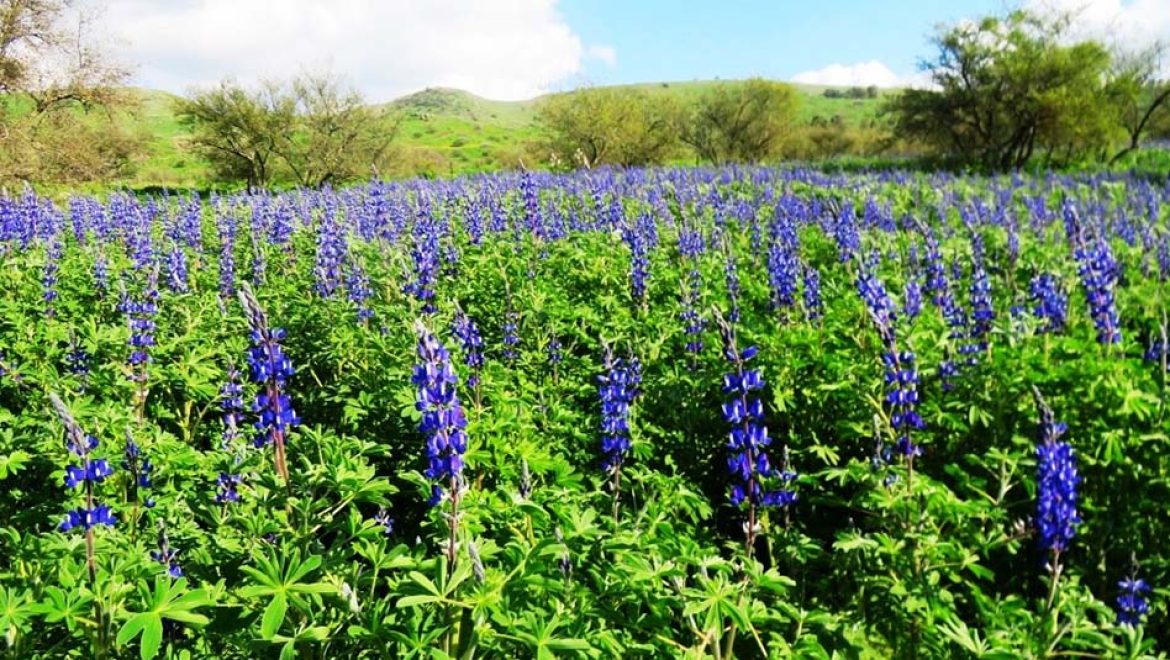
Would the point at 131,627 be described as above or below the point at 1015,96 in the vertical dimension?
below

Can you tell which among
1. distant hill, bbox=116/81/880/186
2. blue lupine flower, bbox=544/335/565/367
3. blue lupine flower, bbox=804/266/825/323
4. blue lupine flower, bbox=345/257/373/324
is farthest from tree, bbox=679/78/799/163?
blue lupine flower, bbox=544/335/565/367

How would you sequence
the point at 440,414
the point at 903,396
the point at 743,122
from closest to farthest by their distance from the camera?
the point at 440,414 < the point at 903,396 < the point at 743,122

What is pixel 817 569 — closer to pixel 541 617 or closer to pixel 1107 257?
pixel 541 617

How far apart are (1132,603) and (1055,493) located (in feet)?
2.49

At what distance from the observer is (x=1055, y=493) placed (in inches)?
105

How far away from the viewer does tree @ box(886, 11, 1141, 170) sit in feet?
69.5

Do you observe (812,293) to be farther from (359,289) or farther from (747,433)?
(359,289)

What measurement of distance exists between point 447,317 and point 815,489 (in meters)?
2.85

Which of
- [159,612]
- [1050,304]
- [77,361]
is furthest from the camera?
[1050,304]

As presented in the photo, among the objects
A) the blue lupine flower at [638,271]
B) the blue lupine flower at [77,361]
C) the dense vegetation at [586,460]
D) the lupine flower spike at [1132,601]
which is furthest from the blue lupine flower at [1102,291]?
the blue lupine flower at [77,361]

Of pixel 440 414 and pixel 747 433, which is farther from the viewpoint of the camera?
pixel 747 433

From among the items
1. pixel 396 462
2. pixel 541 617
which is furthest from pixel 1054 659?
pixel 396 462

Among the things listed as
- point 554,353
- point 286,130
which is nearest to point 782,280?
point 554,353

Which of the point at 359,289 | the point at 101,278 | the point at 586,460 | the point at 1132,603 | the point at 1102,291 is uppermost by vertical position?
the point at 101,278
